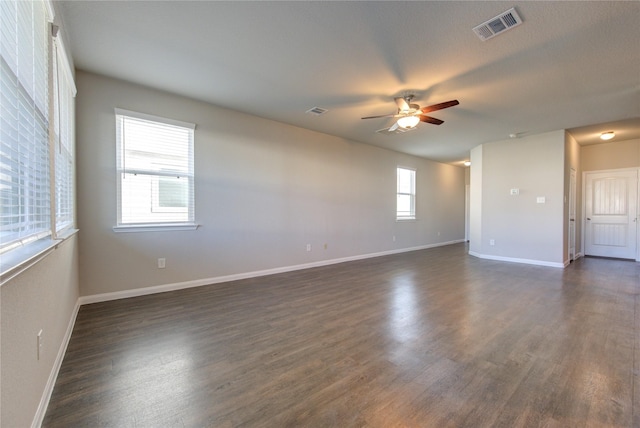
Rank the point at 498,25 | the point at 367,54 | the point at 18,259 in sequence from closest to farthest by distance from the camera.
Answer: the point at 18,259, the point at 498,25, the point at 367,54

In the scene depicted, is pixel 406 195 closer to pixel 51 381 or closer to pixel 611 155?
pixel 611 155

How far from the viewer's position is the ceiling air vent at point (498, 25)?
218 cm

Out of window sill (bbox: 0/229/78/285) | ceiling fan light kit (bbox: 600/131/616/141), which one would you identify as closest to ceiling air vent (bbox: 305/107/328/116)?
window sill (bbox: 0/229/78/285)

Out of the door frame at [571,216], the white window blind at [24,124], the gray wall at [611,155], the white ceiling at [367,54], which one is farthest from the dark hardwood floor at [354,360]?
the gray wall at [611,155]

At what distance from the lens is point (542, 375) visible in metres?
1.88

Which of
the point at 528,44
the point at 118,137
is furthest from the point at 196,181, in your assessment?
the point at 528,44

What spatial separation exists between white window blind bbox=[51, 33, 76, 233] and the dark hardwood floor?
3.74ft

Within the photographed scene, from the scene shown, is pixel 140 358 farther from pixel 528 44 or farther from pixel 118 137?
pixel 528 44

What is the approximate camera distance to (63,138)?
2441mm

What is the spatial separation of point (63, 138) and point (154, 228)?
1467 mm

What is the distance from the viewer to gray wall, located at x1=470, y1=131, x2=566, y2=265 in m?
5.36

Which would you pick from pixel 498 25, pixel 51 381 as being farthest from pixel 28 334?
pixel 498 25

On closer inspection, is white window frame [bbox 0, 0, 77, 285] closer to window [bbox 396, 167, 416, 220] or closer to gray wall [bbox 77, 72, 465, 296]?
gray wall [bbox 77, 72, 465, 296]

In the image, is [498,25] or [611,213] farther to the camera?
[611,213]
